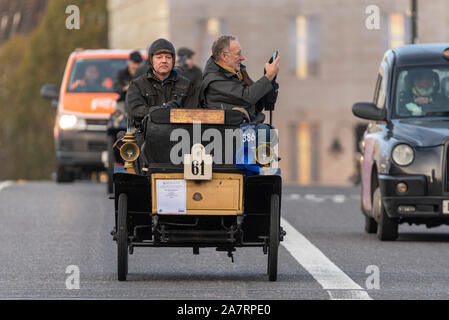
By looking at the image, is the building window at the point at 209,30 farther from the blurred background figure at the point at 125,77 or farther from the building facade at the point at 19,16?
the building facade at the point at 19,16

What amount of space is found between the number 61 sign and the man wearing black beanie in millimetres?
886

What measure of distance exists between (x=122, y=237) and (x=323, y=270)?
81.0 inches

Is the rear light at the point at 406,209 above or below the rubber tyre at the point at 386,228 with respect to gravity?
above

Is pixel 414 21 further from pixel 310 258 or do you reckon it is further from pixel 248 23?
pixel 310 258

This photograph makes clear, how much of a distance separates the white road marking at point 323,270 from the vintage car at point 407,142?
A: 97 cm

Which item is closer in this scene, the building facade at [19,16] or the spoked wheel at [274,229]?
the spoked wheel at [274,229]

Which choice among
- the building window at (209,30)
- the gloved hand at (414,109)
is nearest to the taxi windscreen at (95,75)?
the gloved hand at (414,109)

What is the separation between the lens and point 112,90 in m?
26.0

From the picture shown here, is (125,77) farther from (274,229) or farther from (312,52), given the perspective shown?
(312,52)

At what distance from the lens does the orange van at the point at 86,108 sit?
26047 mm

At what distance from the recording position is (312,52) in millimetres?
60250
